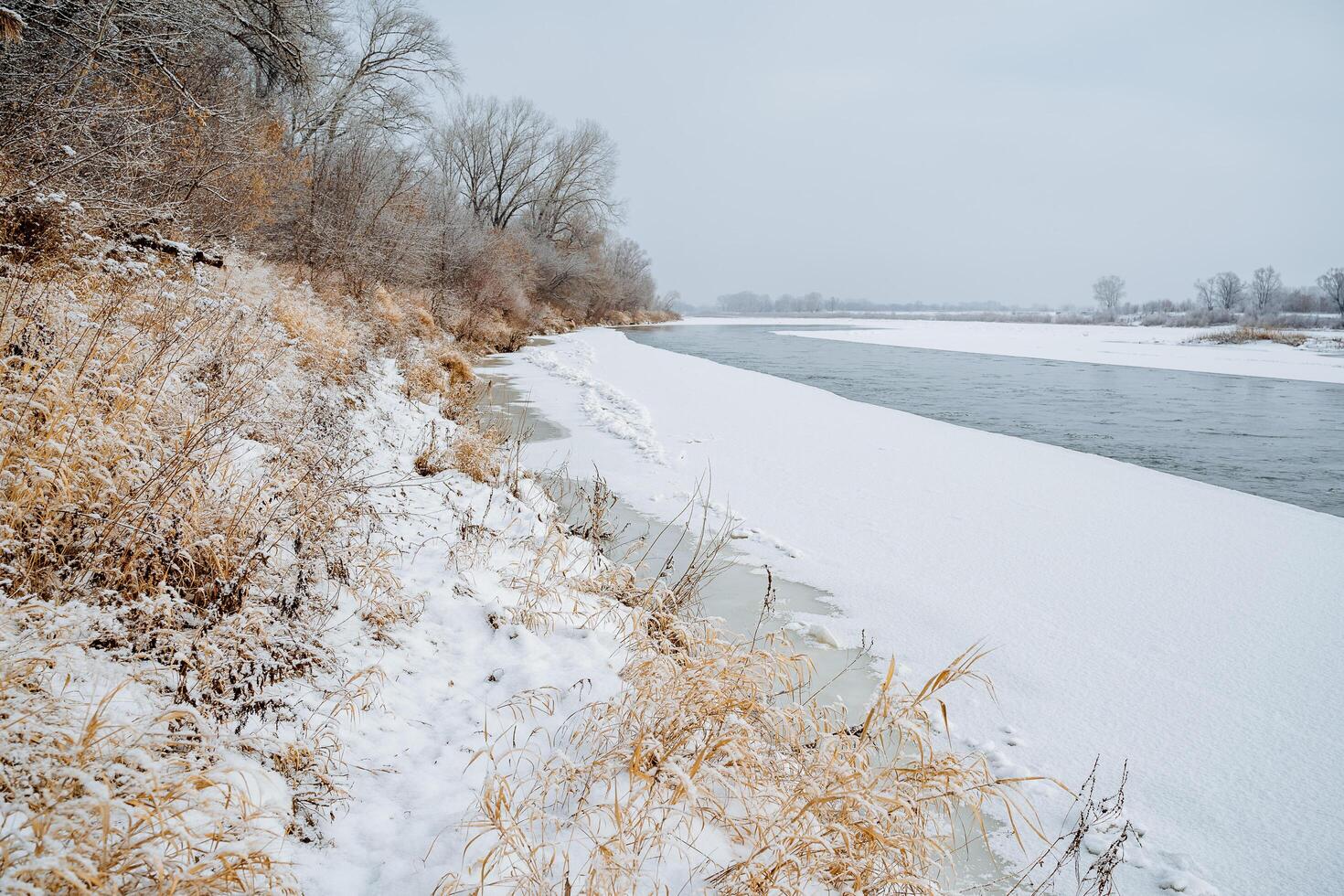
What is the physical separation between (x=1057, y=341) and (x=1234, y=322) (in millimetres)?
31355

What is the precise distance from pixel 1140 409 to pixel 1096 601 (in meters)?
11.4

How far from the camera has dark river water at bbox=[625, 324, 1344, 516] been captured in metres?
8.75

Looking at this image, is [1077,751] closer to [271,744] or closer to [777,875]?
[777,875]

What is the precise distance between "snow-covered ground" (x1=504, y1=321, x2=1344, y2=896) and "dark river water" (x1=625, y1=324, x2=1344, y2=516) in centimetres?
135

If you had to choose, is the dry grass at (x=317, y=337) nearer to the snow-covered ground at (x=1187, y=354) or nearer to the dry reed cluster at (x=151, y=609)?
the dry reed cluster at (x=151, y=609)

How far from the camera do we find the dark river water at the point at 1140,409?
28.7ft

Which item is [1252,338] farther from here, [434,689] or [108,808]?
[108,808]

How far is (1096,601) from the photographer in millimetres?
4648

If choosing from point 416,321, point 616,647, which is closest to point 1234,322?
point 416,321

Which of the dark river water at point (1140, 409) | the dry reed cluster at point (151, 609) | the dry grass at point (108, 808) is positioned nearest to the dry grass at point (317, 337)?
the dry reed cluster at point (151, 609)

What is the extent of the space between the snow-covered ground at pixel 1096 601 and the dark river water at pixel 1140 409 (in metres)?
1.35

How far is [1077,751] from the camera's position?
10.3 ft

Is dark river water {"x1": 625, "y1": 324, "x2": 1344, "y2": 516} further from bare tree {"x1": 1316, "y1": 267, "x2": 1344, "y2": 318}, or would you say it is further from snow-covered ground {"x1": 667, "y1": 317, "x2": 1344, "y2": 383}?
bare tree {"x1": 1316, "y1": 267, "x2": 1344, "y2": 318}

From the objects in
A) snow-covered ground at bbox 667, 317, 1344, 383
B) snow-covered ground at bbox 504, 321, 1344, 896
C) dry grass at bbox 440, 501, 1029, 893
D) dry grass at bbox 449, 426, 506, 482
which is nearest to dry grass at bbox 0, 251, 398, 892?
dry grass at bbox 440, 501, 1029, 893
